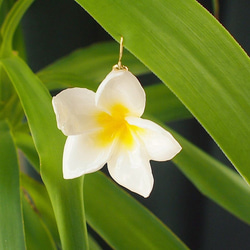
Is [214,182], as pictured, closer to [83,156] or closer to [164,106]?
[164,106]

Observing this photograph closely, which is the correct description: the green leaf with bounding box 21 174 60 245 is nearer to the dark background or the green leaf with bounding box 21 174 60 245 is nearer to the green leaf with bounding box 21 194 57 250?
the green leaf with bounding box 21 194 57 250

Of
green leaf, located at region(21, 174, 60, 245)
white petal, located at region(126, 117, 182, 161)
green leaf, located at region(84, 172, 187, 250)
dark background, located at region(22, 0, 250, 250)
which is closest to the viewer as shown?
white petal, located at region(126, 117, 182, 161)

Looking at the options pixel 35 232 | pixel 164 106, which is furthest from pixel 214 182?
pixel 35 232

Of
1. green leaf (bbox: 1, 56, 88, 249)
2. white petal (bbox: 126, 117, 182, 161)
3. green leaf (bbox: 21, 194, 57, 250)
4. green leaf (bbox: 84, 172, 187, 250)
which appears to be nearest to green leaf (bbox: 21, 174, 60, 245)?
green leaf (bbox: 21, 194, 57, 250)

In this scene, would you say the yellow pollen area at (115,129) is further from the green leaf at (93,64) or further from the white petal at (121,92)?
the green leaf at (93,64)

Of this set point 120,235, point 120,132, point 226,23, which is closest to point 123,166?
point 120,132

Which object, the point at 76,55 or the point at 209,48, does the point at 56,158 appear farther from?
the point at 76,55
